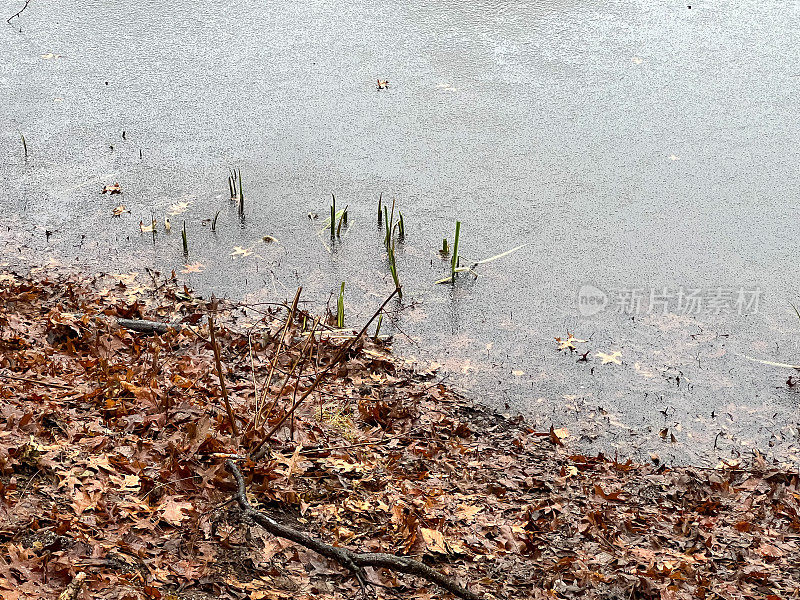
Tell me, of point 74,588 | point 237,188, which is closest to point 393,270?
point 237,188

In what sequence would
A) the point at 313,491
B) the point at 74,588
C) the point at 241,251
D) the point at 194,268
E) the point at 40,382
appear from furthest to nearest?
the point at 241,251, the point at 194,268, the point at 40,382, the point at 313,491, the point at 74,588

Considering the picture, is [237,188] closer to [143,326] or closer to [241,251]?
[241,251]

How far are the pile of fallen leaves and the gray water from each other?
0.34m

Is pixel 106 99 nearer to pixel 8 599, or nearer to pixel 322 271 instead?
pixel 322 271

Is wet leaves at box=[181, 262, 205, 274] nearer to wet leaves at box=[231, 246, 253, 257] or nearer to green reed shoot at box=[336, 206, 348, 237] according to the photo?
wet leaves at box=[231, 246, 253, 257]

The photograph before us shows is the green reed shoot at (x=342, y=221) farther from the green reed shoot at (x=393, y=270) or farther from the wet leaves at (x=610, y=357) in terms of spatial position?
the wet leaves at (x=610, y=357)

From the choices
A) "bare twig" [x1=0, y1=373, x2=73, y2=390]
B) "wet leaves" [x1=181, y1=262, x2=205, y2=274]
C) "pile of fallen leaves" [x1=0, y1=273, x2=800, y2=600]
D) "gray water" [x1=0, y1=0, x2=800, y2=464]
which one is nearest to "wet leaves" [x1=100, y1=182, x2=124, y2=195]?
"gray water" [x1=0, y1=0, x2=800, y2=464]

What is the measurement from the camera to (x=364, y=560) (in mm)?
2277

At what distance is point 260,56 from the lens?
617cm

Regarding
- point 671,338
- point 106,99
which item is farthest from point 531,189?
point 106,99

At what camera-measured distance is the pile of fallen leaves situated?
221cm

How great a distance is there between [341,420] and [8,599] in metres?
1.45

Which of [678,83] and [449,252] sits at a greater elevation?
[678,83]

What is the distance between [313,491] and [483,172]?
278 cm
